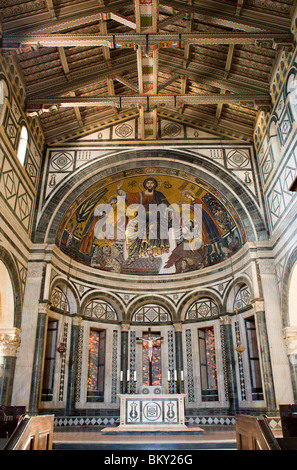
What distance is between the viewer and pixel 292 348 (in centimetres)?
1219

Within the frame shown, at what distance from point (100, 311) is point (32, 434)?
12.1 metres

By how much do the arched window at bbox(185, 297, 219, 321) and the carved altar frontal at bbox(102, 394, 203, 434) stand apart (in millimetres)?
5158

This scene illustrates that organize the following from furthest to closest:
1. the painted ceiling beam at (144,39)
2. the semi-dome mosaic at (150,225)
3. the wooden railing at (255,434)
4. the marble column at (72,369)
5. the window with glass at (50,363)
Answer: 1. the semi-dome mosaic at (150,225)
2. the marble column at (72,369)
3. the window with glass at (50,363)
4. the painted ceiling beam at (144,39)
5. the wooden railing at (255,434)

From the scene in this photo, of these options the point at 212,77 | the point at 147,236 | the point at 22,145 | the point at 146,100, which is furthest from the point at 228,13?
the point at 147,236

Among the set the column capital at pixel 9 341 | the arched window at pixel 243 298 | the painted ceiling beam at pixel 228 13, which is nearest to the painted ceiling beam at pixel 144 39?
the painted ceiling beam at pixel 228 13

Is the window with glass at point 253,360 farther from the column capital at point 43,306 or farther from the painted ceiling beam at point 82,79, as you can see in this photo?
the painted ceiling beam at point 82,79

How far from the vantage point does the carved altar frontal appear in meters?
12.3

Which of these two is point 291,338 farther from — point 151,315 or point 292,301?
point 151,315

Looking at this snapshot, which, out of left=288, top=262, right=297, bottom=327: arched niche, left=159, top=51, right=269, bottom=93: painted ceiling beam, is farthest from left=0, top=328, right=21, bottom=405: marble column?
left=159, top=51, right=269, bottom=93: painted ceiling beam

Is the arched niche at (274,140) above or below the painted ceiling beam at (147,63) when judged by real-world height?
below

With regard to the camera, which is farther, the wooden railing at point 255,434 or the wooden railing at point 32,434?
the wooden railing at point 32,434

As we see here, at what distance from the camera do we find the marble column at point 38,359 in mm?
12323

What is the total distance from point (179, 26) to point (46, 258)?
9.51m

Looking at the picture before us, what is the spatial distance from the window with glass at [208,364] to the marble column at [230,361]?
953mm
